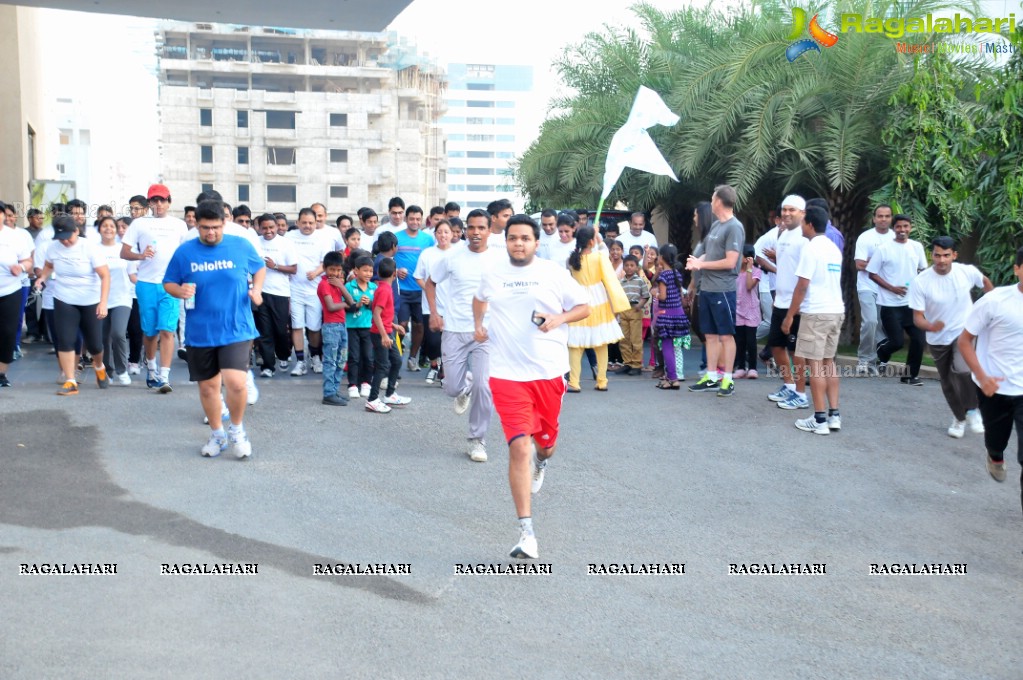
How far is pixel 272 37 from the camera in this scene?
93.9 meters

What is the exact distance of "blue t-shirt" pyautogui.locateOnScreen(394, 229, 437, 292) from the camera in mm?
13227

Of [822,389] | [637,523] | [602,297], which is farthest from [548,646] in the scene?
[602,297]

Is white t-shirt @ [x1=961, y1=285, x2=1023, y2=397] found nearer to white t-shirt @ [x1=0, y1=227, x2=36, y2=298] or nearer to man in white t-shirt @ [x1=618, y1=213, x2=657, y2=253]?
man in white t-shirt @ [x1=618, y1=213, x2=657, y2=253]

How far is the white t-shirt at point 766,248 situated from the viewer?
1376 centimetres

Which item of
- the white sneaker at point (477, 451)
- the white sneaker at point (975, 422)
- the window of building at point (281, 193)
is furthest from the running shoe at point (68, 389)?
the window of building at point (281, 193)

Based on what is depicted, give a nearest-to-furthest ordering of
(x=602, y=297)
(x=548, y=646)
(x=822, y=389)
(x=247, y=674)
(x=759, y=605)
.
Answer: (x=247, y=674) → (x=548, y=646) → (x=759, y=605) → (x=822, y=389) → (x=602, y=297)

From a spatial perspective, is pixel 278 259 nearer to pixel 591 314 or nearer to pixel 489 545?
pixel 591 314

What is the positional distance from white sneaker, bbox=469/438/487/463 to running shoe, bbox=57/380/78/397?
15.8 ft

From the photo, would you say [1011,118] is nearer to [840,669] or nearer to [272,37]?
[840,669]

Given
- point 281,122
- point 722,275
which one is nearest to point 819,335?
point 722,275

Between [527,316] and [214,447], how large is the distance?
3359mm

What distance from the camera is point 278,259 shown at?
13.2 metres

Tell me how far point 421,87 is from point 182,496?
105993 millimetres

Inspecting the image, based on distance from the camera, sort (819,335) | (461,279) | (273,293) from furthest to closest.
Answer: (273,293), (819,335), (461,279)
